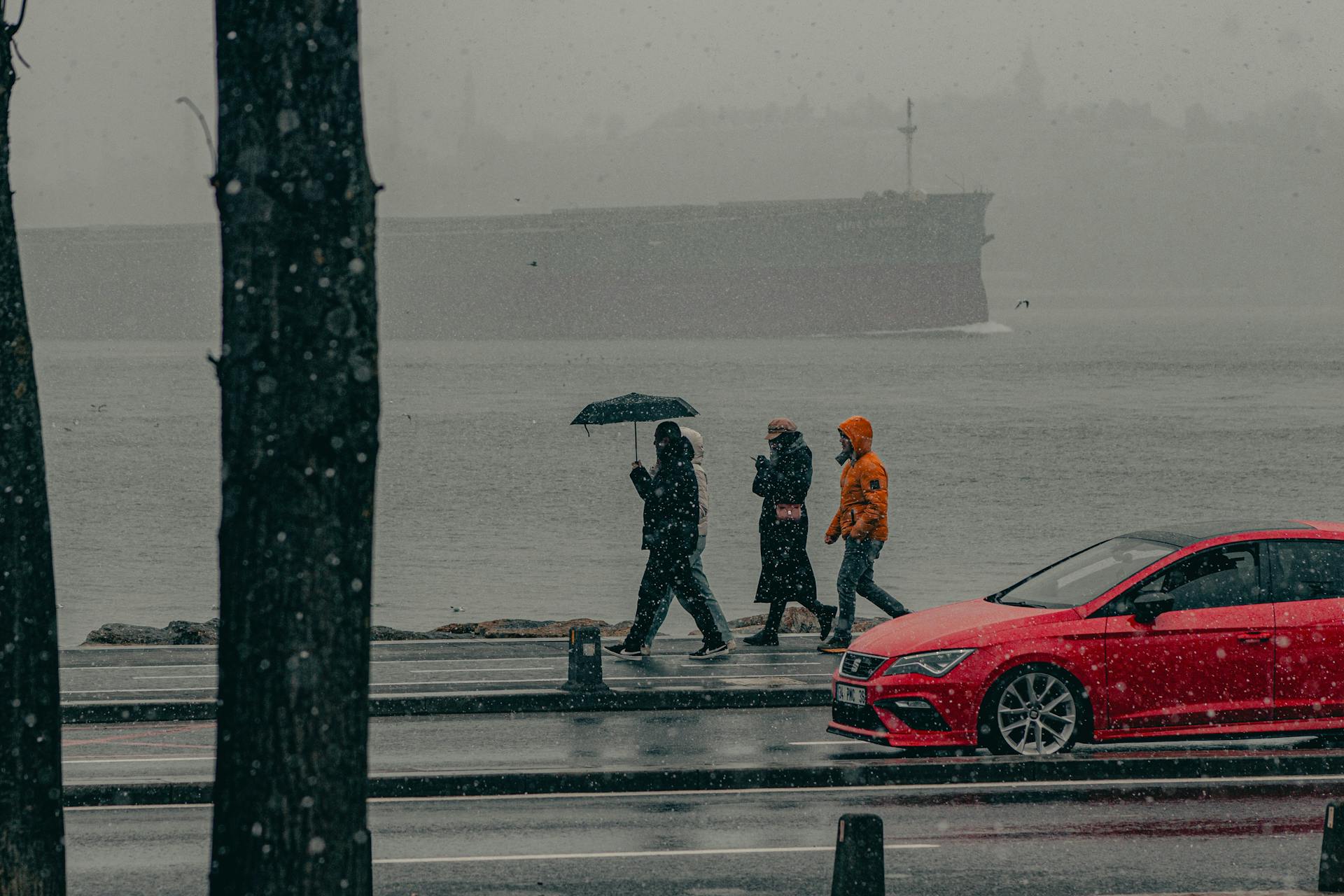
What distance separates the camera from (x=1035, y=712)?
9.35m

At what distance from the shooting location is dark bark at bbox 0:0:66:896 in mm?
5762

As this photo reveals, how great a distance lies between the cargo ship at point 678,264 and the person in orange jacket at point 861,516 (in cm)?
14241

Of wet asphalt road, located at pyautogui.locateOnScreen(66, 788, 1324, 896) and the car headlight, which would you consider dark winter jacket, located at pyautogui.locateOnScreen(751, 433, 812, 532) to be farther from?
wet asphalt road, located at pyautogui.locateOnScreen(66, 788, 1324, 896)

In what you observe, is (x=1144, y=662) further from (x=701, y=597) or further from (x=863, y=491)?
(x=701, y=597)

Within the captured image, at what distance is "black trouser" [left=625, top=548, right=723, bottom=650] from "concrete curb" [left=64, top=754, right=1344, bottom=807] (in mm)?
4082

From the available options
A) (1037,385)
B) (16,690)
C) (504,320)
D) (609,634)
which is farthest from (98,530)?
(504,320)

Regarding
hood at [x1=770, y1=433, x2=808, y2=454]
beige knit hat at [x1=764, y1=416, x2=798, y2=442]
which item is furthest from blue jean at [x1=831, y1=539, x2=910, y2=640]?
beige knit hat at [x1=764, y1=416, x2=798, y2=442]

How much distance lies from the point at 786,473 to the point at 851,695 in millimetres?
4257


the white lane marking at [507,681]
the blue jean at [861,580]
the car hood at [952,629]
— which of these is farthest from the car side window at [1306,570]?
the white lane marking at [507,681]

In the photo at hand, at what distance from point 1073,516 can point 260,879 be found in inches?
1966

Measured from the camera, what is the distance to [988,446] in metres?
76.4

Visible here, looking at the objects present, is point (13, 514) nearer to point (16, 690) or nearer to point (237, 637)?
point (16, 690)

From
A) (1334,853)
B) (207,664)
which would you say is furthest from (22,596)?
(207,664)

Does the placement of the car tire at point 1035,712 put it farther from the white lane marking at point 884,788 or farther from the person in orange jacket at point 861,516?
the person in orange jacket at point 861,516
